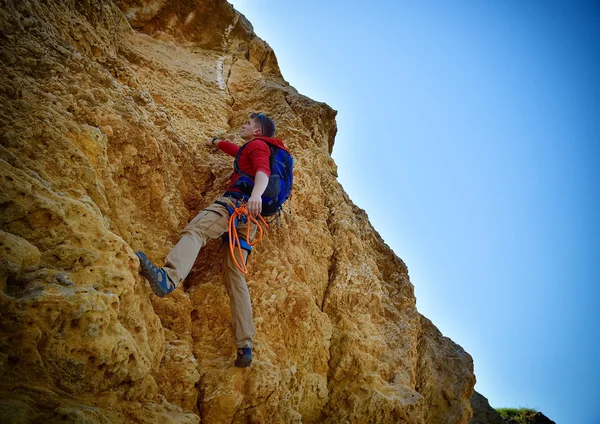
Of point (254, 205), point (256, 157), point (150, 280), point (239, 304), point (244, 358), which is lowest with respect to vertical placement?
point (244, 358)

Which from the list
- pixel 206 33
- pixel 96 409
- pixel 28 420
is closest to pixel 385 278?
pixel 96 409

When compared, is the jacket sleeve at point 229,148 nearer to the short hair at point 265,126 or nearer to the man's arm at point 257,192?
the short hair at point 265,126

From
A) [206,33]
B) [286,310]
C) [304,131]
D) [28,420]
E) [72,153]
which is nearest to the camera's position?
[28,420]

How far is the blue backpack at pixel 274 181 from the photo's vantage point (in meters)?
4.13

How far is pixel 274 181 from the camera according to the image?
13.6 ft

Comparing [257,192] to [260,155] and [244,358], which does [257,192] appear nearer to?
[260,155]

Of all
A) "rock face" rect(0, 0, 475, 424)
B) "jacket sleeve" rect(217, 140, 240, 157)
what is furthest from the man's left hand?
"jacket sleeve" rect(217, 140, 240, 157)

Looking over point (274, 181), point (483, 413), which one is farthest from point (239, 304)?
point (483, 413)

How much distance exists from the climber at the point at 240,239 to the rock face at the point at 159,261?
0.63ft

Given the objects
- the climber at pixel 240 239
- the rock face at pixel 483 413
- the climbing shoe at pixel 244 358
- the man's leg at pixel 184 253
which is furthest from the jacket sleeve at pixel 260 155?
the rock face at pixel 483 413

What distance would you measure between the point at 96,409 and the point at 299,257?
3.13 meters

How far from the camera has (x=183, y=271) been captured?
3.40m

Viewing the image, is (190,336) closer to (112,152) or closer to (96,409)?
(96,409)

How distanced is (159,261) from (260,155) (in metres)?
1.55
